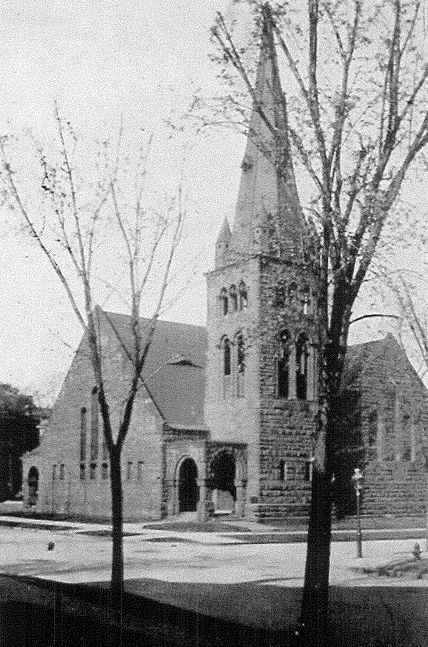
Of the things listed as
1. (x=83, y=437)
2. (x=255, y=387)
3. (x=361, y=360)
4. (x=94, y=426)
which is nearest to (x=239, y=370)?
(x=255, y=387)

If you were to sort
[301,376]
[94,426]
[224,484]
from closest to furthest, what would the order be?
[301,376] < [224,484] < [94,426]

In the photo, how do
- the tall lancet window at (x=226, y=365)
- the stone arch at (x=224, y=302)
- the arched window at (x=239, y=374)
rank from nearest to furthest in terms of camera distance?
the arched window at (x=239, y=374) < the tall lancet window at (x=226, y=365) < the stone arch at (x=224, y=302)

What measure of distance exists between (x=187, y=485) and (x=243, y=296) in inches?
382

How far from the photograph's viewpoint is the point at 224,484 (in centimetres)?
4184

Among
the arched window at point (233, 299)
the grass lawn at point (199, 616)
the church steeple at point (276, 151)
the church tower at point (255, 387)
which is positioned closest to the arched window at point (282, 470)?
the church tower at point (255, 387)

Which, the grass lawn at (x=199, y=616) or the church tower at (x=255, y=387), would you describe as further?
the church tower at (x=255, y=387)

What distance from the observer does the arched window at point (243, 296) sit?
40375 mm

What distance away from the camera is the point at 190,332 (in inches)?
1804

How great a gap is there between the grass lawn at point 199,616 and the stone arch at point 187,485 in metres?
22.7

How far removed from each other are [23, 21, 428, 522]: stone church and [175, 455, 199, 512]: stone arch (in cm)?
5

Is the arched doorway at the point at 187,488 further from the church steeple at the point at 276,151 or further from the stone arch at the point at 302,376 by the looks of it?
the church steeple at the point at 276,151

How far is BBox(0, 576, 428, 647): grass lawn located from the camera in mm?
10371

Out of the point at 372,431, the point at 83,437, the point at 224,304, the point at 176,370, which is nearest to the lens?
Result: the point at 224,304

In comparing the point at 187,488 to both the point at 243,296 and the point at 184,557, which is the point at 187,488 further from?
the point at 184,557
